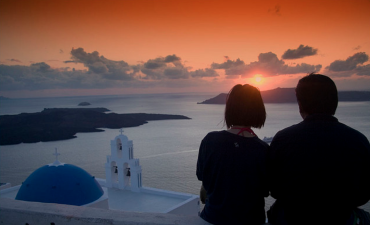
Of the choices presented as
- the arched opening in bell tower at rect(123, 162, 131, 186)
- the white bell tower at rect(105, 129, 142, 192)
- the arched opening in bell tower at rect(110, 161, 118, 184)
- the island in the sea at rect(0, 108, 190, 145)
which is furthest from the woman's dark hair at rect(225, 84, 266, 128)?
the island in the sea at rect(0, 108, 190, 145)

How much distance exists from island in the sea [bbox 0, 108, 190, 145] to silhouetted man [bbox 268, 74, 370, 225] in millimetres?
53411

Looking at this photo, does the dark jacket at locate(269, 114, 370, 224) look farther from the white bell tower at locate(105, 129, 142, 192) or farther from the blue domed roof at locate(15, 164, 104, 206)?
the white bell tower at locate(105, 129, 142, 192)

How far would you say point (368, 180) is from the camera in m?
1.57

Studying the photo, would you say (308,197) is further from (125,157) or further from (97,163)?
(97,163)

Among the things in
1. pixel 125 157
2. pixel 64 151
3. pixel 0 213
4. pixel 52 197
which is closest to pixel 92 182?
pixel 52 197

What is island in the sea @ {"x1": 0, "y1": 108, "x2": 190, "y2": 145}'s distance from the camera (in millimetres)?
51125

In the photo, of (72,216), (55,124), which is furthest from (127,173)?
(55,124)

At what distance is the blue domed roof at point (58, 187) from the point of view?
7.49 metres

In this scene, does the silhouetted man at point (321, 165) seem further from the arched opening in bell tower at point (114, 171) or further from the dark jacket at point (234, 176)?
the arched opening in bell tower at point (114, 171)

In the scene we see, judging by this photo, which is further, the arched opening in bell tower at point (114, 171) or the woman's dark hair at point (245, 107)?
the arched opening in bell tower at point (114, 171)

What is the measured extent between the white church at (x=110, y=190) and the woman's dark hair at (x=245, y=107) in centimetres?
669

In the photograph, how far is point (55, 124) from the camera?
62.2 metres

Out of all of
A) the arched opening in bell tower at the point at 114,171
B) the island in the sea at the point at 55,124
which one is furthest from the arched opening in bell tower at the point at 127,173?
the island in the sea at the point at 55,124

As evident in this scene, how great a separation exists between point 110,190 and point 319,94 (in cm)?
1203
